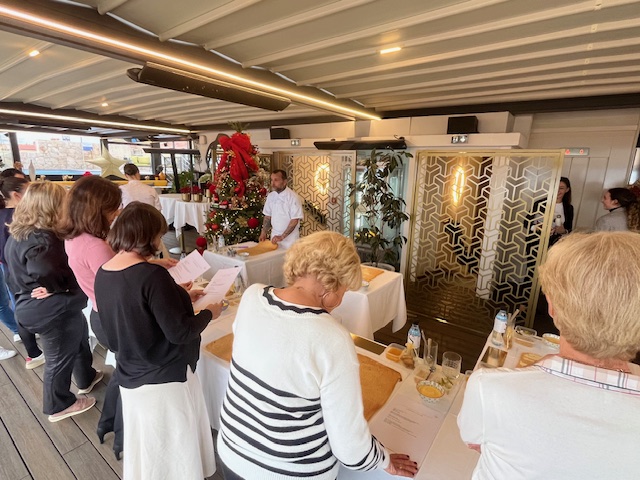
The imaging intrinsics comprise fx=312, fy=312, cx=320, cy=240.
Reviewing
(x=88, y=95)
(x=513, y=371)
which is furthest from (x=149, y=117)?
(x=513, y=371)

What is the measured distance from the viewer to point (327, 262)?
102 cm

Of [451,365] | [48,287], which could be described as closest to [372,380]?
[451,365]

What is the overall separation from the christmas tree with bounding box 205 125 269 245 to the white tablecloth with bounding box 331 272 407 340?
1.91 metres

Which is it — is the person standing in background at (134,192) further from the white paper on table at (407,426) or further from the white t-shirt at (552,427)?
the white t-shirt at (552,427)

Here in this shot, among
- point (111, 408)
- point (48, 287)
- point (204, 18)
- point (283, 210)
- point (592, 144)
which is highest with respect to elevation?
point (204, 18)

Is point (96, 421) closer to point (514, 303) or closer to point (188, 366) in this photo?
point (188, 366)

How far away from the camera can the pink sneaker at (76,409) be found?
213 centimetres

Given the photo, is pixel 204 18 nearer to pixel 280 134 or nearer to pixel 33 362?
pixel 33 362

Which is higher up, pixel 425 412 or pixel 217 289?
pixel 217 289

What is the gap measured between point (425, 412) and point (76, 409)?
7.81ft

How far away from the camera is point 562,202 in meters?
4.08

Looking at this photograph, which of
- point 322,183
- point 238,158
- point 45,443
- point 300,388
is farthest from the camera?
point 322,183

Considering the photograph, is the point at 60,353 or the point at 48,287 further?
the point at 60,353

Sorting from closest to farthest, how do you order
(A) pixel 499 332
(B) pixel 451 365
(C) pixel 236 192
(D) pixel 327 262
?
(D) pixel 327 262
(B) pixel 451 365
(A) pixel 499 332
(C) pixel 236 192
